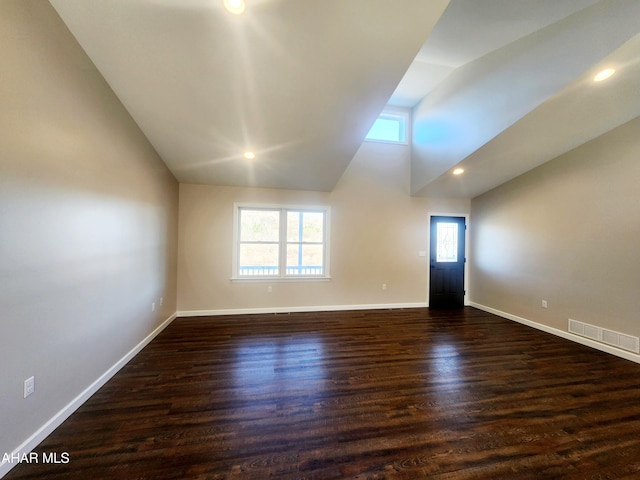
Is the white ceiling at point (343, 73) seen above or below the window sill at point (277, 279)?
above

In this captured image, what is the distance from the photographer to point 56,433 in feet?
5.54

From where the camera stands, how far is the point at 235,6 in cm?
170

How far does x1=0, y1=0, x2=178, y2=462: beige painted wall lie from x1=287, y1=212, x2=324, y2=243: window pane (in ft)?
8.47

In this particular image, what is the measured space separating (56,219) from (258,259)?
122 inches

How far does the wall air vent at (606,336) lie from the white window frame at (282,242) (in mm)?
3754

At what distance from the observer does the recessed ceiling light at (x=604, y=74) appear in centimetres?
239

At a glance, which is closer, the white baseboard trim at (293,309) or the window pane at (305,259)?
the white baseboard trim at (293,309)

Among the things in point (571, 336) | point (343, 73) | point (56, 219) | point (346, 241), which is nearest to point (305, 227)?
point (346, 241)

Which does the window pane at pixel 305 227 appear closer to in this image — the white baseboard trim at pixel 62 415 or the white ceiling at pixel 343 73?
the white ceiling at pixel 343 73

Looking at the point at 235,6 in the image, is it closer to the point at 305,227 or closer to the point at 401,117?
the point at 305,227

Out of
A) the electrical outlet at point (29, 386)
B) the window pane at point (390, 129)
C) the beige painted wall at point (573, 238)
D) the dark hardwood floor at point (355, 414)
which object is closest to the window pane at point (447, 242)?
the beige painted wall at point (573, 238)

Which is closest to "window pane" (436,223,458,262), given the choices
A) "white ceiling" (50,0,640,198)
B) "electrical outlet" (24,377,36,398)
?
"white ceiling" (50,0,640,198)

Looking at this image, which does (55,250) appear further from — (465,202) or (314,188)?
(465,202)

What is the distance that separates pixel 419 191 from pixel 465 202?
1331mm
